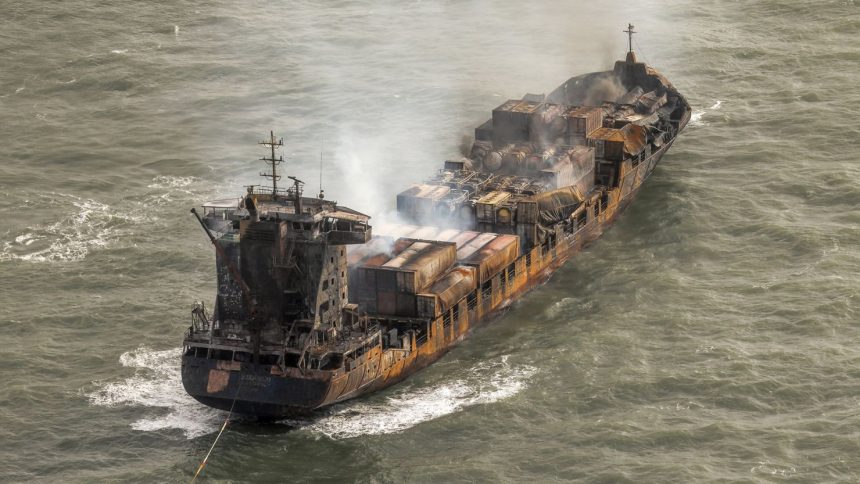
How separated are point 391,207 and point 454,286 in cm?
1872

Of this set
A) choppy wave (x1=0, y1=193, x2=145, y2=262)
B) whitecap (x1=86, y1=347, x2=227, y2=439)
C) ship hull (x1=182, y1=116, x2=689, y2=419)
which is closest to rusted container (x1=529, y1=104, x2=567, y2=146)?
ship hull (x1=182, y1=116, x2=689, y2=419)

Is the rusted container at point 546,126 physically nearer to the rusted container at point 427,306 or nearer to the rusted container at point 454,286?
the rusted container at point 454,286

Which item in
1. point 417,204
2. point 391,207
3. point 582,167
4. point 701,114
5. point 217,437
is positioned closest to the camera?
point 217,437

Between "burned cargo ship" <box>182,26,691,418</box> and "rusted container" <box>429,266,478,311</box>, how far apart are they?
88 millimetres

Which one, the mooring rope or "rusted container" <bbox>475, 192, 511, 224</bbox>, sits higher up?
"rusted container" <bbox>475, 192, 511, 224</bbox>

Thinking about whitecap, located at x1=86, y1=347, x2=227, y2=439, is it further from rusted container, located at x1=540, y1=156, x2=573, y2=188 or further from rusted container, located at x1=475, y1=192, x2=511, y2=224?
rusted container, located at x1=540, y1=156, x2=573, y2=188

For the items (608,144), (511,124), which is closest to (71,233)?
(511,124)

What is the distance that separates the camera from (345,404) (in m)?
80.6

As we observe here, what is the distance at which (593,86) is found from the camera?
123938 millimetres

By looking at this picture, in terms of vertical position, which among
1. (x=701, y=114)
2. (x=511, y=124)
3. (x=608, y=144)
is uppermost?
(x=511, y=124)

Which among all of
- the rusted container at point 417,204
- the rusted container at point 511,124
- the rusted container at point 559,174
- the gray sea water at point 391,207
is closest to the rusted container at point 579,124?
the rusted container at point 511,124

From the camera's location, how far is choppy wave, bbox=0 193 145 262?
100 m

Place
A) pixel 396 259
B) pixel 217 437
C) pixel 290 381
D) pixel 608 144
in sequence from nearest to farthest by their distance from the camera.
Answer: pixel 217 437 → pixel 290 381 → pixel 396 259 → pixel 608 144

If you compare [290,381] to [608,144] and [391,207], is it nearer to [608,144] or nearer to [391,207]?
[391,207]
